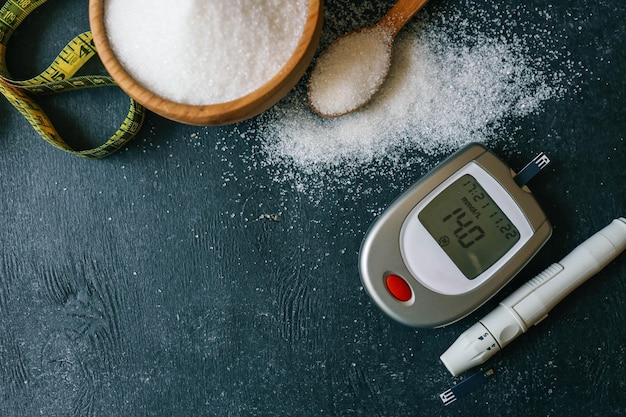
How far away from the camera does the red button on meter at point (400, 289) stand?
839mm

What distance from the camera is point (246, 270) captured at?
0.90 metres

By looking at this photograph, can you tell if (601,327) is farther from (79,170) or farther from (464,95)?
(79,170)

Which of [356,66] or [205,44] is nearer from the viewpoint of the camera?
[205,44]

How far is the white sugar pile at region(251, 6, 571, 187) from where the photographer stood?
880 millimetres

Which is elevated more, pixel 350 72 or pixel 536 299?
pixel 350 72

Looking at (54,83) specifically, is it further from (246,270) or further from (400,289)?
(400,289)

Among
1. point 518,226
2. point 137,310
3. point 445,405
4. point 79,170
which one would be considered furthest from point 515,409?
point 79,170

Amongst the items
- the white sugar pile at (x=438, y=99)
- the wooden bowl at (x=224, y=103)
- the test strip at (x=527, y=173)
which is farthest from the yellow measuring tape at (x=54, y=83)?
the test strip at (x=527, y=173)

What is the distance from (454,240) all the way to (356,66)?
10.7 inches

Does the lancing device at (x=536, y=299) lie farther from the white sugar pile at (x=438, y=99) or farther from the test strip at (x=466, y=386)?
the white sugar pile at (x=438, y=99)

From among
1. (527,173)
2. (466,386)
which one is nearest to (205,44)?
(527,173)

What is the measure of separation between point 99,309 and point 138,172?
207mm

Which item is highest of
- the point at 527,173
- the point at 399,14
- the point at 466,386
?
the point at 399,14

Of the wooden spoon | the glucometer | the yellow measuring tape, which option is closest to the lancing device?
the glucometer
